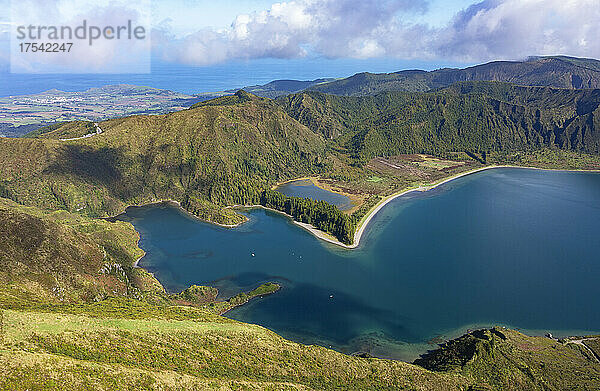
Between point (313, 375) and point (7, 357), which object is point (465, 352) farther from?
point (7, 357)

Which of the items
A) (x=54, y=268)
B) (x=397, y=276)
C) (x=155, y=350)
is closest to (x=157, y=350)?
(x=155, y=350)

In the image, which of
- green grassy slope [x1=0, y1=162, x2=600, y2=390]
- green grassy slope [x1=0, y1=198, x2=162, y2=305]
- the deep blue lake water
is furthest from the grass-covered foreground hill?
the deep blue lake water

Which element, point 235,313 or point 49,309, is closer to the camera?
point 49,309

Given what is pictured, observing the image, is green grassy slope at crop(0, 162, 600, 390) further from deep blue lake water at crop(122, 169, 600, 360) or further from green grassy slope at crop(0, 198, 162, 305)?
deep blue lake water at crop(122, 169, 600, 360)

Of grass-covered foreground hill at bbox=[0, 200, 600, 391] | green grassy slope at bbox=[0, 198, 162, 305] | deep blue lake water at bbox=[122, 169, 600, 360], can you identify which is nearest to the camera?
grass-covered foreground hill at bbox=[0, 200, 600, 391]

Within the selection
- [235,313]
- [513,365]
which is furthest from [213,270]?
[513,365]

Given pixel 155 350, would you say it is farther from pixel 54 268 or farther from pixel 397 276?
pixel 397 276
